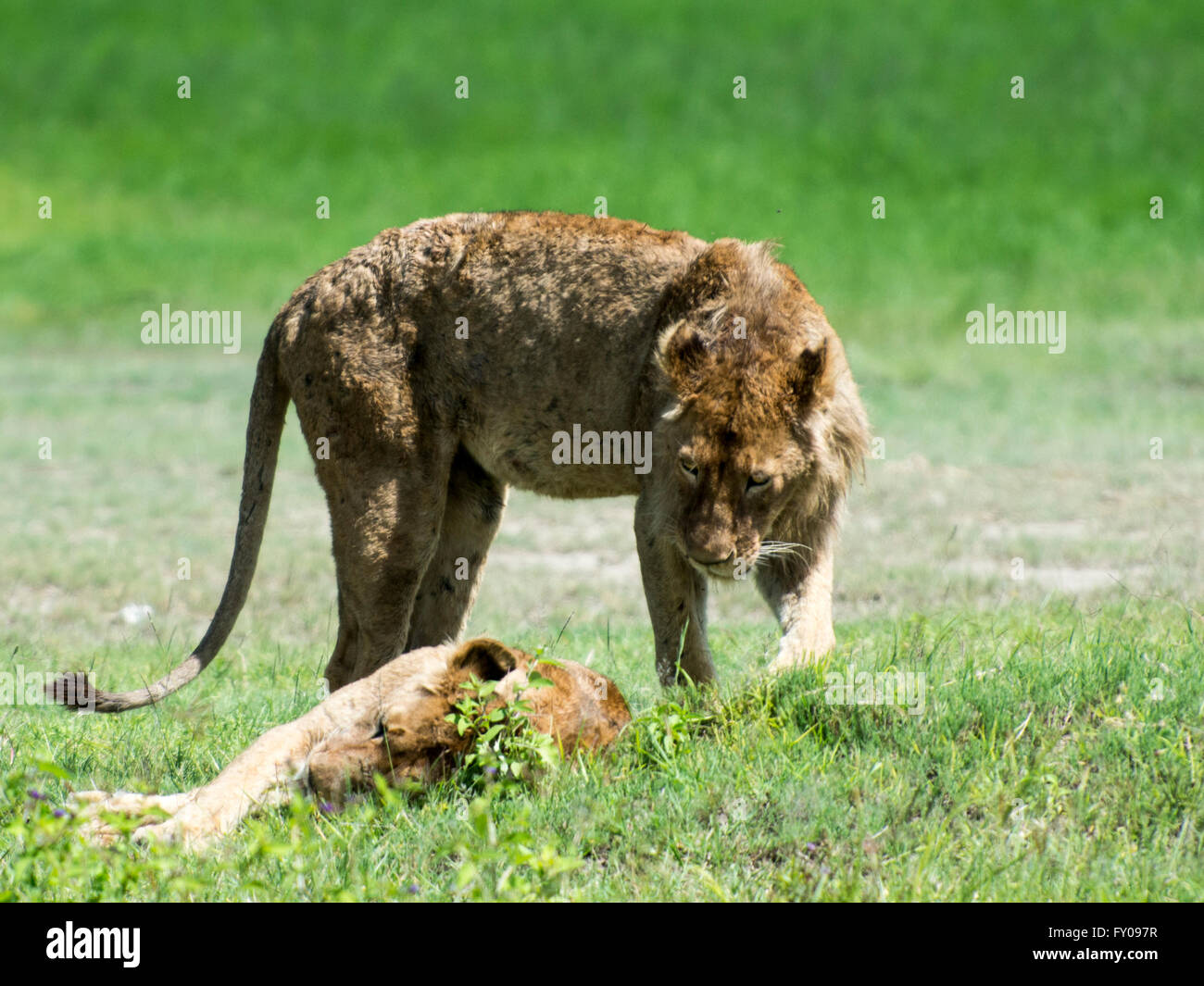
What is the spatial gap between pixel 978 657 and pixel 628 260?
2.08m

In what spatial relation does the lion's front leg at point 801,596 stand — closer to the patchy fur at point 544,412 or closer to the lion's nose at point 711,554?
the patchy fur at point 544,412

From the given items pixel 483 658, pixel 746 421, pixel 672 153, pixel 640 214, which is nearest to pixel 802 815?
pixel 483 658

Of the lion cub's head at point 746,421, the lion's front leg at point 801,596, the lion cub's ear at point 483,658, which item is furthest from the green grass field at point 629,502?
the lion cub's head at point 746,421

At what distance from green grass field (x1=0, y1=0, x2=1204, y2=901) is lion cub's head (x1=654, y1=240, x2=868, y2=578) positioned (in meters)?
0.60

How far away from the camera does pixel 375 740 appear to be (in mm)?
4625

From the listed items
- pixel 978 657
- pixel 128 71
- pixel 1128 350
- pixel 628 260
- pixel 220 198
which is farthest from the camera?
pixel 128 71

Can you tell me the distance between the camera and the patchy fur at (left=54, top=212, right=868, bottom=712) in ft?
17.8

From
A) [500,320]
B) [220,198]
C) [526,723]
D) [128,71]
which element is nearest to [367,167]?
[220,198]

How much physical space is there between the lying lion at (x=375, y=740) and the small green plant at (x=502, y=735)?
0.06 m

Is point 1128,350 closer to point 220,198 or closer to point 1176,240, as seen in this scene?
point 1176,240

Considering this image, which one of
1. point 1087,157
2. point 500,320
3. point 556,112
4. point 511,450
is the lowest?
point 511,450

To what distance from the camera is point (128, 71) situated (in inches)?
1212

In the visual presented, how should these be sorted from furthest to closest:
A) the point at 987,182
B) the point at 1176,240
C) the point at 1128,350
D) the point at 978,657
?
the point at 987,182 → the point at 1176,240 → the point at 1128,350 → the point at 978,657

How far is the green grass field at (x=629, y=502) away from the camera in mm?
4242
